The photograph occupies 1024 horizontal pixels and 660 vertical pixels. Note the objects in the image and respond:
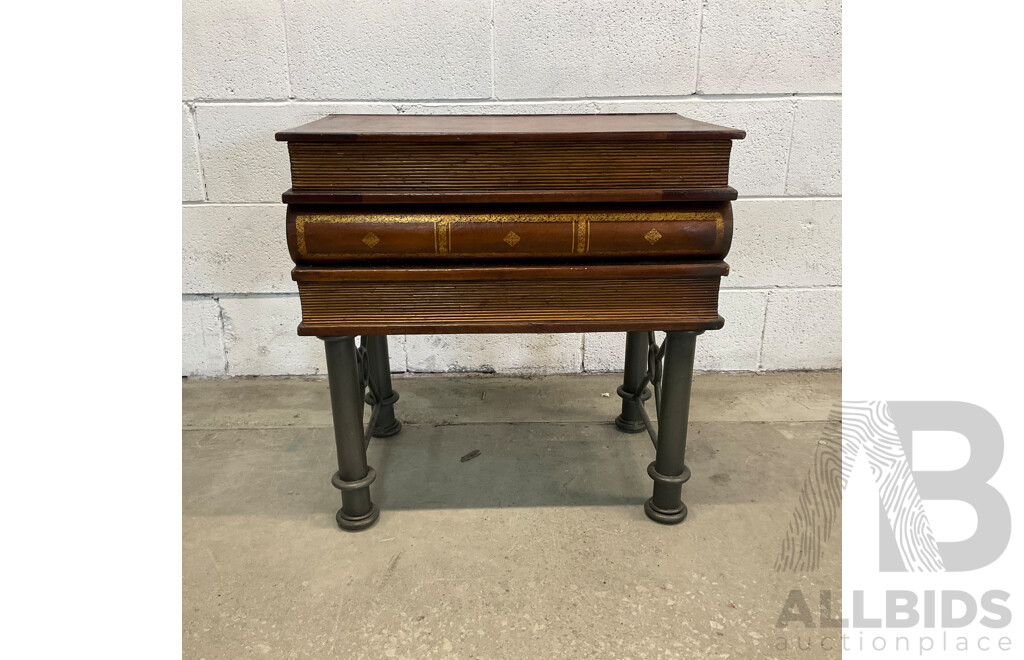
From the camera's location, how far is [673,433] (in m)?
1.50

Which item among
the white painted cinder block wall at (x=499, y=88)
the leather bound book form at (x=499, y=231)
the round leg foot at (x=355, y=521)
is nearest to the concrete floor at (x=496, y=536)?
the round leg foot at (x=355, y=521)

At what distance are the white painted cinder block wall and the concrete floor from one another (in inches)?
19.3

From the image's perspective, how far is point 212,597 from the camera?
133 cm

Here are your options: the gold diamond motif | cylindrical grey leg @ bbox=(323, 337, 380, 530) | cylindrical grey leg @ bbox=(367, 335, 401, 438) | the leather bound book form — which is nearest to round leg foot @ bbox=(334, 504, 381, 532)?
cylindrical grey leg @ bbox=(323, 337, 380, 530)

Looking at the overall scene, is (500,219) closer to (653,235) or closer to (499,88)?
(653,235)

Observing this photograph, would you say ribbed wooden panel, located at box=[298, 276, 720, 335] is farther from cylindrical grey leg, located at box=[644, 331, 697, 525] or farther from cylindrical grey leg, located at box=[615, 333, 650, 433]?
cylindrical grey leg, located at box=[615, 333, 650, 433]

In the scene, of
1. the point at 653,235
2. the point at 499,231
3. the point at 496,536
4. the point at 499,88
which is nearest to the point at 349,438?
the point at 496,536

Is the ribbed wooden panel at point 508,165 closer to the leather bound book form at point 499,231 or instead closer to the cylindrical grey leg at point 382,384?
the leather bound book form at point 499,231

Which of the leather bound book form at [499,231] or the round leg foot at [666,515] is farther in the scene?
the round leg foot at [666,515]

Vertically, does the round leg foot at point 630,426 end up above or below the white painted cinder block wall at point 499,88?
below

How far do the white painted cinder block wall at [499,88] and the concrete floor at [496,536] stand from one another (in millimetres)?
489

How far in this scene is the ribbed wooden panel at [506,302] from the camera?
4.35 ft

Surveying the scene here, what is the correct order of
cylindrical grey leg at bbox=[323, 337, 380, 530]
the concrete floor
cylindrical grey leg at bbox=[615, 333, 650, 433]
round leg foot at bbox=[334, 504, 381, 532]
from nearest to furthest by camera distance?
the concrete floor → cylindrical grey leg at bbox=[323, 337, 380, 530] → round leg foot at bbox=[334, 504, 381, 532] → cylindrical grey leg at bbox=[615, 333, 650, 433]

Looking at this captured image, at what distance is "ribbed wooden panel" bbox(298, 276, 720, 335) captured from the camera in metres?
1.33
